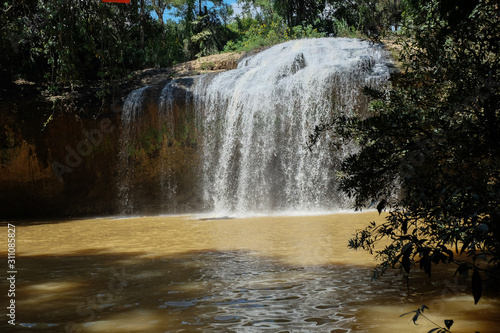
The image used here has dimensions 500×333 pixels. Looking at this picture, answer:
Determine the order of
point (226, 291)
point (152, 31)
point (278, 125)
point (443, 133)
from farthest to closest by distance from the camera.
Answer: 1. point (278, 125)
2. point (152, 31)
3. point (226, 291)
4. point (443, 133)

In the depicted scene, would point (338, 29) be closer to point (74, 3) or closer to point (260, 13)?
point (260, 13)

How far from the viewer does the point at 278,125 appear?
13609 millimetres

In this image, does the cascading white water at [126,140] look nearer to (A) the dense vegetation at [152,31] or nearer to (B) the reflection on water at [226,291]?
(A) the dense vegetation at [152,31]

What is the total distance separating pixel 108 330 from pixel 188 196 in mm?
11720

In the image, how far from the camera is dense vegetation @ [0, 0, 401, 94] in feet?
23.8

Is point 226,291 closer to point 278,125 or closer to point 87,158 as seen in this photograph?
point 278,125

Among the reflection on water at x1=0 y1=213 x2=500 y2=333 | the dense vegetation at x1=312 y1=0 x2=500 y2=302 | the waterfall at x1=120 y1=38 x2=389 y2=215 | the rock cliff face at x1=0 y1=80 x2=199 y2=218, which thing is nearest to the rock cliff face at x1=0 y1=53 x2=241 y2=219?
the rock cliff face at x1=0 y1=80 x2=199 y2=218

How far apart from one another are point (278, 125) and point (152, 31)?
5.81 m

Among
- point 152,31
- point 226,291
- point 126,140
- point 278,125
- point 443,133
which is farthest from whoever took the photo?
point 126,140

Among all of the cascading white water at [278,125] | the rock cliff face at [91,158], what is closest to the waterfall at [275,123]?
the cascading white water at [278,125]

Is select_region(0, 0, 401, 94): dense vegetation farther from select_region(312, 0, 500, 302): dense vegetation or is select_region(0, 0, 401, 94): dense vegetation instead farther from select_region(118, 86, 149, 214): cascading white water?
select_region(312, 0, 500, 302): dense vegetation

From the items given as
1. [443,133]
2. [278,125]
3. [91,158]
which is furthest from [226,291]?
[91,158]

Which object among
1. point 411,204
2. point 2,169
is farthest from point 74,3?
point 2,169

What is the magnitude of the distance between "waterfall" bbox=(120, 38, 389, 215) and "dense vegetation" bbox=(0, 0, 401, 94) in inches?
67.7
